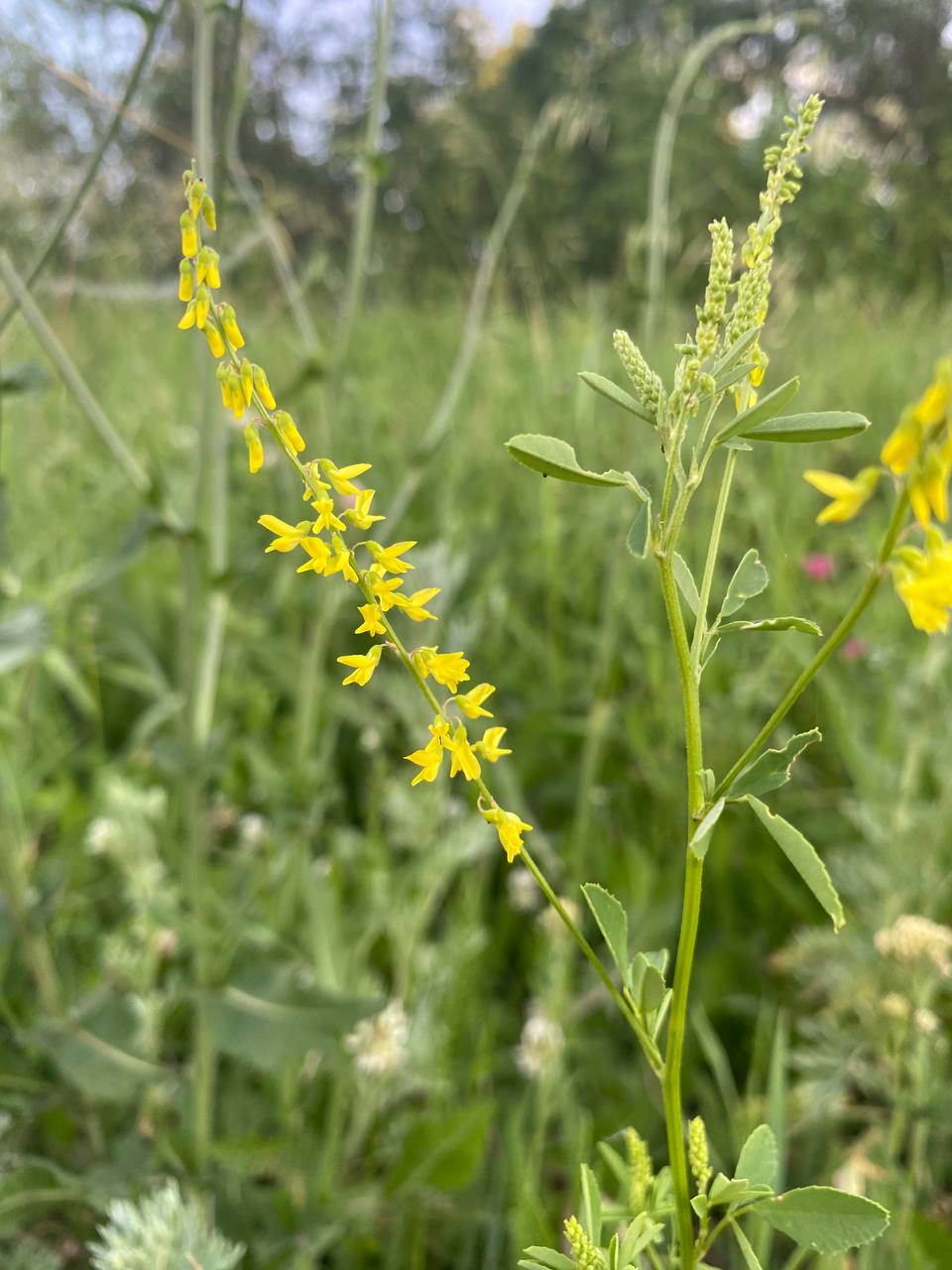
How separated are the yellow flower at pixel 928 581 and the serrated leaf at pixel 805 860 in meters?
0.09

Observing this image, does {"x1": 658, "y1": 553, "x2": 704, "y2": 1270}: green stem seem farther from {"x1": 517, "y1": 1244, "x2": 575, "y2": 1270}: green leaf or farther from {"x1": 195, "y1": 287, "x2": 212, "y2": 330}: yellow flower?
{"x1": 195, "y1": 287, "x2": 212, "y2": 330}: yellow flower

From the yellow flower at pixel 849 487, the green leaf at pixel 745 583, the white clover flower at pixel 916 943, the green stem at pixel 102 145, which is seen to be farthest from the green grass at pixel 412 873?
the yellow flower at pixel 849 487

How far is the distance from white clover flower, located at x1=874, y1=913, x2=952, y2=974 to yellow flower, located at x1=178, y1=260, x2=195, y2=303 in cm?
81

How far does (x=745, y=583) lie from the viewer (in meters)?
0.43

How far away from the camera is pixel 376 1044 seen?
100 cm

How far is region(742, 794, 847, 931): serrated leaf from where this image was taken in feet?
1.18

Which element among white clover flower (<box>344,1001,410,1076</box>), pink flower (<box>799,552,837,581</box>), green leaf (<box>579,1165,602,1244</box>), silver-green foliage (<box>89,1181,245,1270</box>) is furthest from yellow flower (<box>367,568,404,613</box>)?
pink flower (<box>799,552,837,581</box>)

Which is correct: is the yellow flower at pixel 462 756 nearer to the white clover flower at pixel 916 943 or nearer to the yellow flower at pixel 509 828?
the yellow flower at pixel 509 828

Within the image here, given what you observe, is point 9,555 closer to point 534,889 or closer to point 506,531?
point 534,889

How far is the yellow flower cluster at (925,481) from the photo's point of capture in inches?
11.4

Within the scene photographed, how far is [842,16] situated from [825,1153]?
3.04m

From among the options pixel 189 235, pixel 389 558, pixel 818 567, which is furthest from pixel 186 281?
pixel 818 567

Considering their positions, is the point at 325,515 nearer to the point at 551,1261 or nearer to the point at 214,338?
the point at 214,338

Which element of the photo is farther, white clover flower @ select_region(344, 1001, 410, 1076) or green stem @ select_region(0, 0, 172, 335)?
white clover flower @ select_region(344, 1001, 410, 1076)
